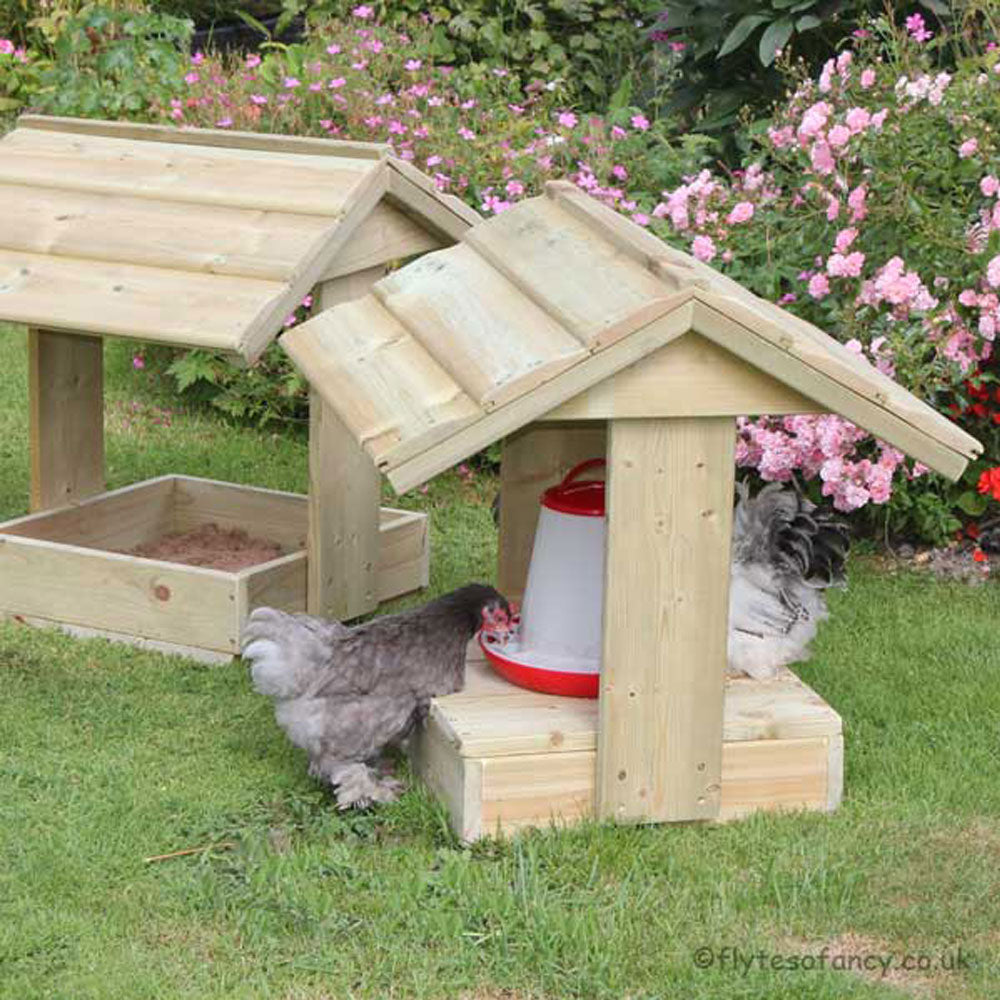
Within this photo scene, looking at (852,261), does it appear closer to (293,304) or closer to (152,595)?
(293,304)

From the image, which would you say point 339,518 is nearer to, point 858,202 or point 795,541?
point 795,541

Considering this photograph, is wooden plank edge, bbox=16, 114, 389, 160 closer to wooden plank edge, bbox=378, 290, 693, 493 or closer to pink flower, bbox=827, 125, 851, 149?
pink flower, bbox=827, 125, 851, 149

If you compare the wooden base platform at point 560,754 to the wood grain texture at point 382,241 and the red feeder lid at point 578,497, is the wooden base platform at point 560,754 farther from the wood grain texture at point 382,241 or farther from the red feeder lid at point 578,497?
the wood grain texture at point 382,241

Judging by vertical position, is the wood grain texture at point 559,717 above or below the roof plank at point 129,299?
below

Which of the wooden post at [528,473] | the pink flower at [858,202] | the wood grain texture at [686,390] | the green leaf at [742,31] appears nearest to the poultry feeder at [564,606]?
the wood grain texture at [686,390]

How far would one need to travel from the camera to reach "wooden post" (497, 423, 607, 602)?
17.7 ft

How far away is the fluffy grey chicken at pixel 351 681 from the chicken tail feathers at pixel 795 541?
30.7 inches

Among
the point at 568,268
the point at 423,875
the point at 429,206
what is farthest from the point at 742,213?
the point at 423,875

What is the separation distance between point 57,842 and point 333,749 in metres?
0.67

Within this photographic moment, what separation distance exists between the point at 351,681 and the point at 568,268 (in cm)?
110

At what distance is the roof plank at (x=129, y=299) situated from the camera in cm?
506

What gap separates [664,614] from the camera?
14.1 ft

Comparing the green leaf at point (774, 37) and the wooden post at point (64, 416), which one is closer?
the wooden post at point (64, 416)

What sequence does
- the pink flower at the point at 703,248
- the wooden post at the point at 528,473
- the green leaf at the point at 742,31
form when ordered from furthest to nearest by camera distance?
the green leaf at the point at 742,31 → the pink flower at the point at 703,248 → the wooden post at the point at 528,473
